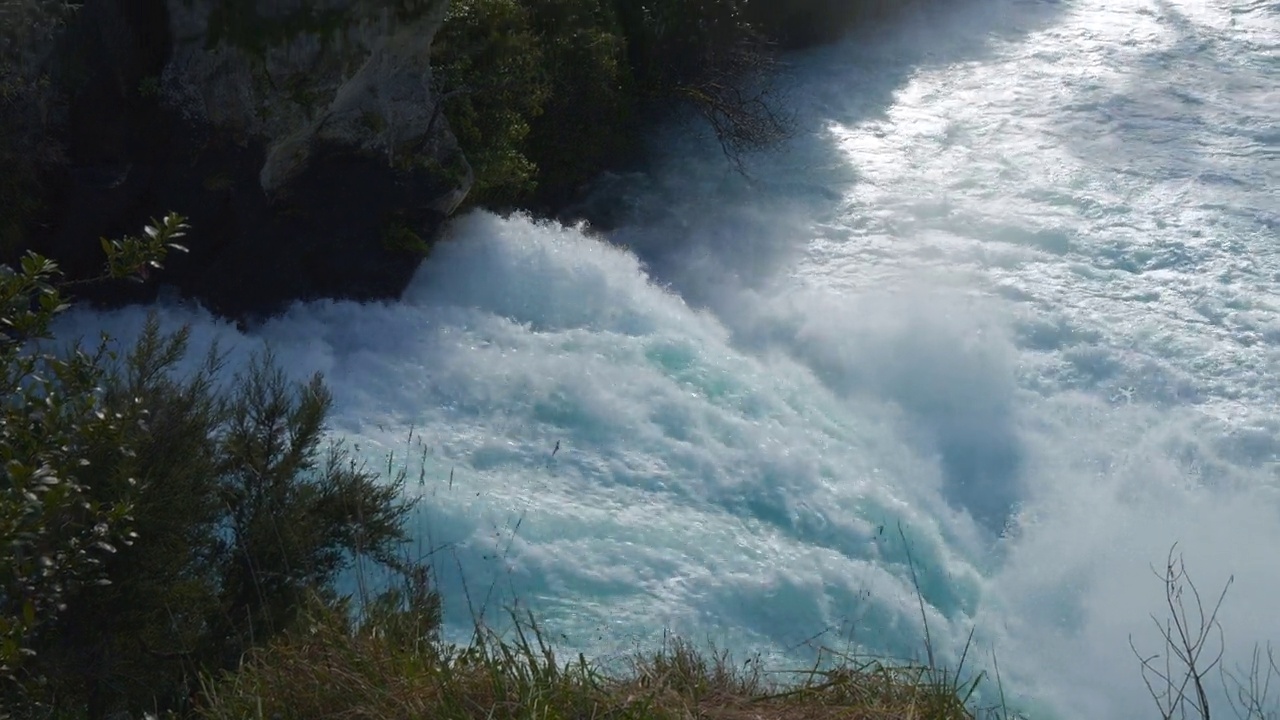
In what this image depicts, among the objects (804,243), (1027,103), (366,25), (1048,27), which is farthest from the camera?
(1048,27)

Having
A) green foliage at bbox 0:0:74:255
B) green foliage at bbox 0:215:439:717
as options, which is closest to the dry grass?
green foliage at bbox 0:215:439:717

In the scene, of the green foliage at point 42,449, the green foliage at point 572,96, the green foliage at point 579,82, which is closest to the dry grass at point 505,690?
the green foliage at point 42,449

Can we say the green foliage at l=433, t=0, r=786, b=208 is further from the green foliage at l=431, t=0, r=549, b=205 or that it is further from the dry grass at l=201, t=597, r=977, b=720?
the dry grass at l=201, t=597, r=977, b=720

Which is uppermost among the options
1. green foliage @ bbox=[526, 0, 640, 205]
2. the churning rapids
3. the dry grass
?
green foliage @ bbox=[526, 0, 640, 205]

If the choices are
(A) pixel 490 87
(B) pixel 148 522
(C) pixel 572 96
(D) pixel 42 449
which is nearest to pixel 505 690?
(D) pixel 42 449

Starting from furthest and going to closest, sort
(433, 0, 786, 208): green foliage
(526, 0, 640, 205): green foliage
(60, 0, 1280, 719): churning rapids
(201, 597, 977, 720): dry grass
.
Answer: (526, 0, 640, 205): green foliage < (433, 0, 786, 208): green foliage < (60, 0, 1280, 719): churning rapids < (201, 597, 977, 720): dry grass

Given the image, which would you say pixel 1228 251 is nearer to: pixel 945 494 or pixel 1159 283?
pixel 1159 283

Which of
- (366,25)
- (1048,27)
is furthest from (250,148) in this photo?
(1048,27)
